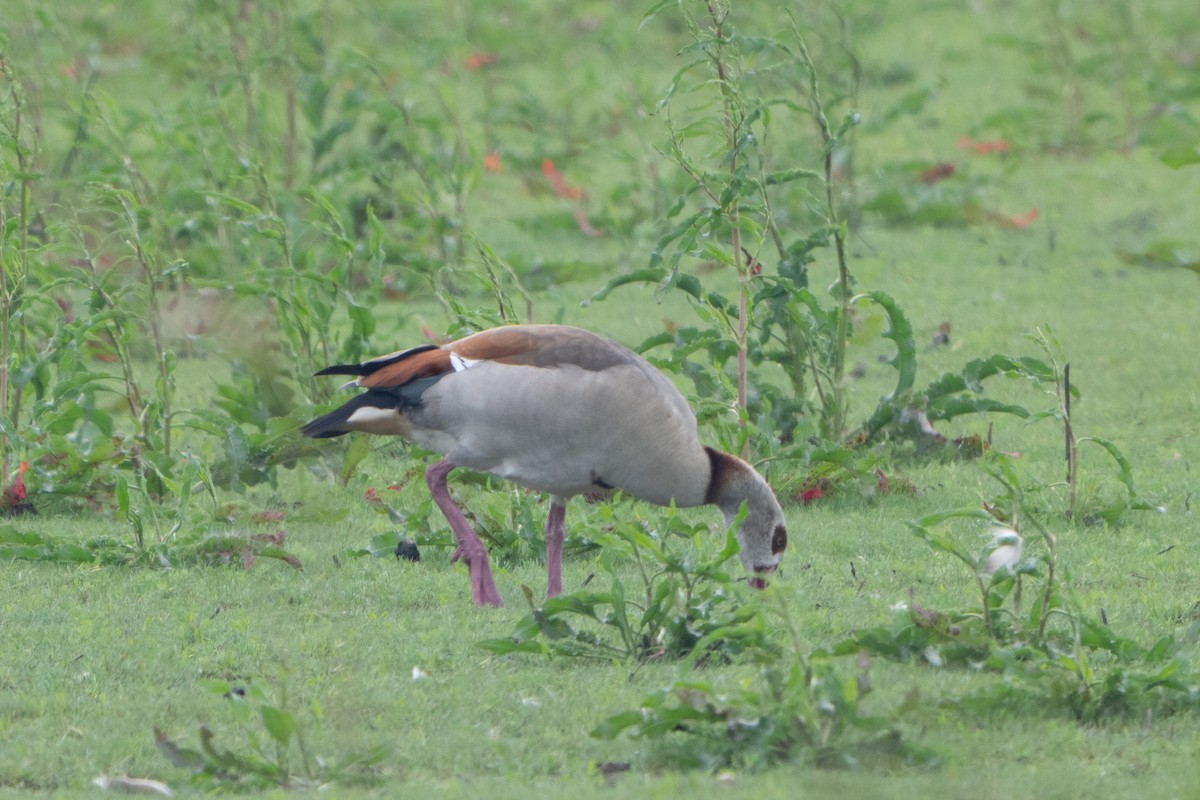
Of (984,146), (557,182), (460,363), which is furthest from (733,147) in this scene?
(984,146)

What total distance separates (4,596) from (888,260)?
6.26 meters

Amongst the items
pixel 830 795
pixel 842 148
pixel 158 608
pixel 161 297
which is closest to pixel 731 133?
pixel 158 608

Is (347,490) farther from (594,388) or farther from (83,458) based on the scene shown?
(594,388)

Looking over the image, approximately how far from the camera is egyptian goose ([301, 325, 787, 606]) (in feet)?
18.1

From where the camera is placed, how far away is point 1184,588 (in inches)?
221

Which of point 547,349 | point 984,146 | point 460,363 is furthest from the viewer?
point 984,146

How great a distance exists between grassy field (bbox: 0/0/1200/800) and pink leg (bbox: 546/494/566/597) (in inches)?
5.6

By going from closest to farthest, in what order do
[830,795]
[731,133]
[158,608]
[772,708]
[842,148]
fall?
1. [830,795]
2. [772,708]
3. [158,608]
4. [731,133]
5. [842,148]

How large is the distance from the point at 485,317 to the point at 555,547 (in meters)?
1.21

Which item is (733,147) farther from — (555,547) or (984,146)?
(984,146)

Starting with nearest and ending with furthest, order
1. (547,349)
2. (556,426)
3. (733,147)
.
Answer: (556,426)
(547,349)
(733,147)

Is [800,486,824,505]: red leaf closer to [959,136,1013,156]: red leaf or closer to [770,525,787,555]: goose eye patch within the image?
[770,525,787,555]: goose eye patch

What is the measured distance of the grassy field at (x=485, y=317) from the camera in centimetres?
434

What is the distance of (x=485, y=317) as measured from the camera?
6.54 m
